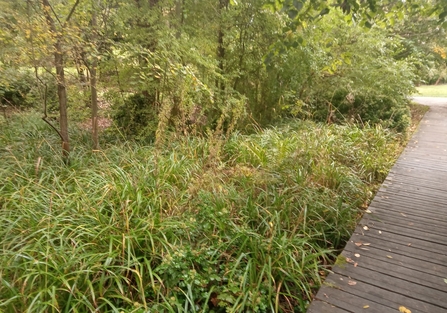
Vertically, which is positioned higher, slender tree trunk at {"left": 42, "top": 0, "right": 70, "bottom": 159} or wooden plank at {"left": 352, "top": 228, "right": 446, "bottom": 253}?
slender tree trunk at {"left": 42, "top": 0, "right": 70, "bottom": 159}

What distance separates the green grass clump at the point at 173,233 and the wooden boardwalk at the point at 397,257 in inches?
9.0

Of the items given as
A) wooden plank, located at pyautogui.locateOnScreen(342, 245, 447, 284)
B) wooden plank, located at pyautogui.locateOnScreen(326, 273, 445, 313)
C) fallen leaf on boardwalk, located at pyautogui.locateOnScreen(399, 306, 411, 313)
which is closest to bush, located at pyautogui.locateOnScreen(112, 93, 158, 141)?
wooden plank, located at pyautogui.locateOnScreen(342, 245, 447, 284)

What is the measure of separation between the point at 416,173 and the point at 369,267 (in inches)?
113

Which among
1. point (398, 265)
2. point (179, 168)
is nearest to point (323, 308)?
point (398, 265)

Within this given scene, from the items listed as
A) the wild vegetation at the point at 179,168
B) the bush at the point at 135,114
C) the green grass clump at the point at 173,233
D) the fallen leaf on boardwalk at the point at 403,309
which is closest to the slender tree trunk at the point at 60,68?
the wild vegetation at the point at 179,168

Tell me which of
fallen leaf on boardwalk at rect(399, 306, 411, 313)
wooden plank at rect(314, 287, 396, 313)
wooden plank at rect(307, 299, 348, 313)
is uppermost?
fallen leaf on boardwalk at rect(399, 306, 411, 313)

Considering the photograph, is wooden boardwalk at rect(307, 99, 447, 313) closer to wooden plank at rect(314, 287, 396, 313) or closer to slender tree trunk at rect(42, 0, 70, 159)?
wooden plank at rect(314, 287, 396, 313)

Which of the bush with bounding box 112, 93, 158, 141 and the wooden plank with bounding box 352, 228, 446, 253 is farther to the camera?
the bush with bounding box 112, 93, 158, 141

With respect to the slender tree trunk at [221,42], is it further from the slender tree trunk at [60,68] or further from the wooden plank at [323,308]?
the wooden plank at [323,308]

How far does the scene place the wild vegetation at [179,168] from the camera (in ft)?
8.34

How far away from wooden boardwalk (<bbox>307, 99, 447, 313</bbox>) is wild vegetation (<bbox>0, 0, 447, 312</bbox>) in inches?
9.0

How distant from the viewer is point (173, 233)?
2979mm

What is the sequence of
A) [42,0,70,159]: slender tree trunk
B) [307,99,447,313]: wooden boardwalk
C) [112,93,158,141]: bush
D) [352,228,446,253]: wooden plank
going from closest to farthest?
[307,99,447,313]: wooden boardwalk < [352,228,446,253]: wooden plank < [42,0,70,159]: slender tree trunk < [112,93,158,141]: bush

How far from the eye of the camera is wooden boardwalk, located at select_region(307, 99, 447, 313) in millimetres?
2465
